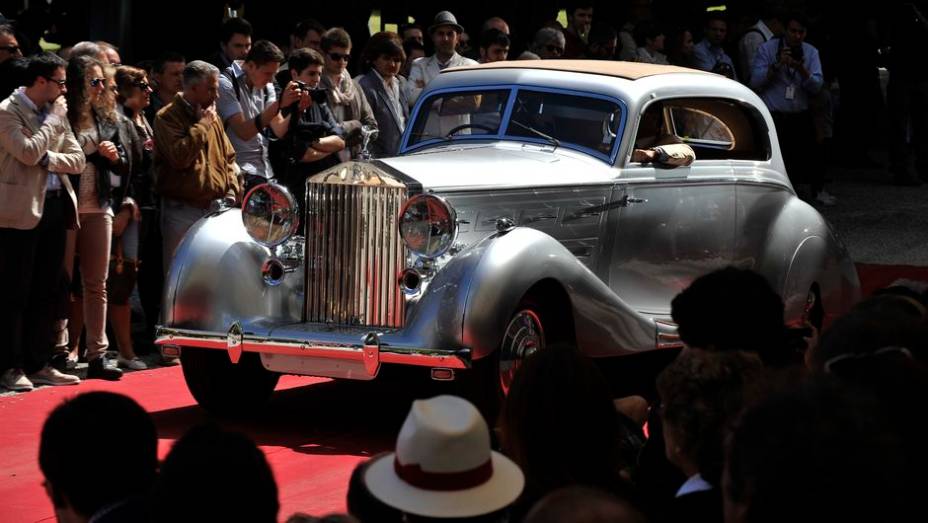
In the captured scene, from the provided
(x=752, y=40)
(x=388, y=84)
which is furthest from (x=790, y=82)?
(x=388, y=84)

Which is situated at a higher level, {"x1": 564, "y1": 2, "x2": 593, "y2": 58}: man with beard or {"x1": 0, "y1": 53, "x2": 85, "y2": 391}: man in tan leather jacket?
{"x1": 564, "y1": 2, "x2": 593, "y2": 58}: man with beard

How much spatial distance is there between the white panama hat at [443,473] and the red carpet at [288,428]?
8.74ft

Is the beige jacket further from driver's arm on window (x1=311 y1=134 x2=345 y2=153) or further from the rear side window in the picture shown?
the rear side window

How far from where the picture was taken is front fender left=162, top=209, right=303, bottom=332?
290 inches

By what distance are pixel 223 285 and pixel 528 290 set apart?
1.55 meters

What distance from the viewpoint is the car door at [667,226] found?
8.38 m

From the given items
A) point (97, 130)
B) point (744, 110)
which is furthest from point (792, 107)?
point (97, 130)

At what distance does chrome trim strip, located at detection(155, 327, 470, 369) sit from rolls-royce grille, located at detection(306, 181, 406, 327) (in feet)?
1.51

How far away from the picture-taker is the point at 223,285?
7.41 meters

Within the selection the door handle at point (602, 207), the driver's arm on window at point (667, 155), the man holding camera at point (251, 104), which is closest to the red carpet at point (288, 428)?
the door handle at point (602, 207)

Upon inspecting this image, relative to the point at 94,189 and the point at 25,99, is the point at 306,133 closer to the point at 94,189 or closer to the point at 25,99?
the point at 94,189

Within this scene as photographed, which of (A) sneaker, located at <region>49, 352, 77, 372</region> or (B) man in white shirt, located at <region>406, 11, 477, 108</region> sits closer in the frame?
(A) sneaker, located at <region>49, 352, 77, 372</region>

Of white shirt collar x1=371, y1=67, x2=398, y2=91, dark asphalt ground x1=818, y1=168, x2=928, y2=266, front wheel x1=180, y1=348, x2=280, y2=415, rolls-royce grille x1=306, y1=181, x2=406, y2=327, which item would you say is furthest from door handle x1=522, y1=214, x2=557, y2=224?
dark asphalt ground x1=818, y1=168, x2=928, y2=266

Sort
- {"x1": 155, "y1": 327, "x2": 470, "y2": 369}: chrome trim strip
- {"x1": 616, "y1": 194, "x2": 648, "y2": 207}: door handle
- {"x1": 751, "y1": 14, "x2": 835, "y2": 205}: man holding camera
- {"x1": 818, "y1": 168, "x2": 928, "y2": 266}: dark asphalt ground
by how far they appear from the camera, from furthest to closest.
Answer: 1. {"x1": 751, "y1": 14, "x2": 835, "y2": 205}: man holding camera
2. {"x1": 818, "y1": 168, "x2": 928, "y2": 266}: dark asphalt ground
3. {"x1": 616, "y1": 194, "x2": 648, "y2": 207}: door handle
4. {"x1": 155, "y1": 327, "x2": 470, "y2": 369}: chrome trim strip
